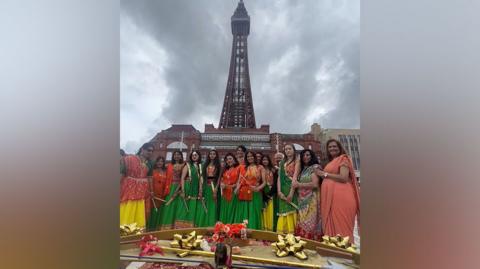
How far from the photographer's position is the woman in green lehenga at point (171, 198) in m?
2.62

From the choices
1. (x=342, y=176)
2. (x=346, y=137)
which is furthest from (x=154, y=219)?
(x=346, y=137)

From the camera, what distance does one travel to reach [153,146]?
2541 mm

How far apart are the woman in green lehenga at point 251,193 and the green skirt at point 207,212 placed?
8.0 inches

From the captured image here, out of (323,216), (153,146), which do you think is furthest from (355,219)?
(153,146)

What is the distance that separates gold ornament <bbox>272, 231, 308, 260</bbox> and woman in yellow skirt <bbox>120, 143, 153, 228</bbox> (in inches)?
44.3

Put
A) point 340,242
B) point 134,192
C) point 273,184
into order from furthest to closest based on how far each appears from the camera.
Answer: point 134,192
point 273,184
point 340,242

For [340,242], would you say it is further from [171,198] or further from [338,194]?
[171,198]

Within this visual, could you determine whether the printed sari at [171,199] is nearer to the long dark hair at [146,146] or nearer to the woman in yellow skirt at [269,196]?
the long dark hair at [146,146]

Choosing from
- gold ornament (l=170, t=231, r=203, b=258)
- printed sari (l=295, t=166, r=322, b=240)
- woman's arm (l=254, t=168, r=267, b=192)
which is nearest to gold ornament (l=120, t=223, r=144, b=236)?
gold ornament (l=170, t=231, r=203, b=258)

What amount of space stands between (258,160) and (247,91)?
55 cm

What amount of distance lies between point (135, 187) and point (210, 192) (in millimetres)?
624

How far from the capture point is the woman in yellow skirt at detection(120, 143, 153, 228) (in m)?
2.56

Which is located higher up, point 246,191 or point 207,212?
point 246,191

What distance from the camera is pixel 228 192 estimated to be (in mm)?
2557
